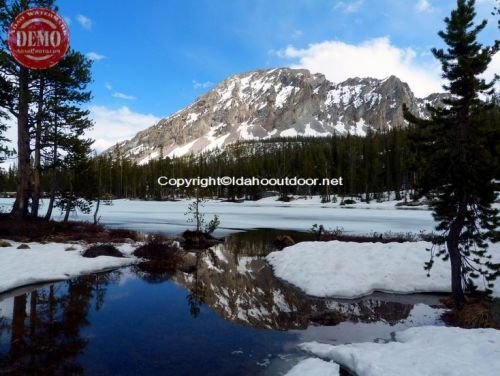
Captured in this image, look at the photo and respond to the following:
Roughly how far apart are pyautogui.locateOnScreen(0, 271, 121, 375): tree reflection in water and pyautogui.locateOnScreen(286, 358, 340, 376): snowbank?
3.67 m

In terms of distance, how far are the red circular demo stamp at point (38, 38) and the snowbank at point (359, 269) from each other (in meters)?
14.7

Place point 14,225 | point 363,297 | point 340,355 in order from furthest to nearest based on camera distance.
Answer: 1. point 14,225
2. point 363,297
3. point 340,355

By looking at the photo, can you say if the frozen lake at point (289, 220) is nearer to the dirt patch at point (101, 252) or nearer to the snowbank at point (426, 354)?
the dirt patch at point (101, 252)

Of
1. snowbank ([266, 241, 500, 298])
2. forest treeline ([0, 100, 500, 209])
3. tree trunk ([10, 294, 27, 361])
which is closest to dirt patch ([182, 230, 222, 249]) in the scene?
snowbank ([266, 241, 500, 298])

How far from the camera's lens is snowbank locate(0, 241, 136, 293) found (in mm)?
12100

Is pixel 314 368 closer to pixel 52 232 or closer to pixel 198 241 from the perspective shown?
pixel 198 241

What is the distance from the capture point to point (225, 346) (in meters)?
7.55

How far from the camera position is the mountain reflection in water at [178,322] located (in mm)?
6684

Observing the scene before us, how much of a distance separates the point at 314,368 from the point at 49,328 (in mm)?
5732

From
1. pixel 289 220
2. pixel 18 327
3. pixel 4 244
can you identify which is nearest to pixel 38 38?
pixel 4 244

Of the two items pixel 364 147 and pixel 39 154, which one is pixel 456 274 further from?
pixel 364 147

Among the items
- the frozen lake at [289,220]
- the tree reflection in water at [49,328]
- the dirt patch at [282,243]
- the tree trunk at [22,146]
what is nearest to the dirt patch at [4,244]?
the tree trunk at [22,146]

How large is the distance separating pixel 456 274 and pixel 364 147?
258ft

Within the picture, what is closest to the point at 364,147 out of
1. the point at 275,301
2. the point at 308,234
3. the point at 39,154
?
the point at 308,234
